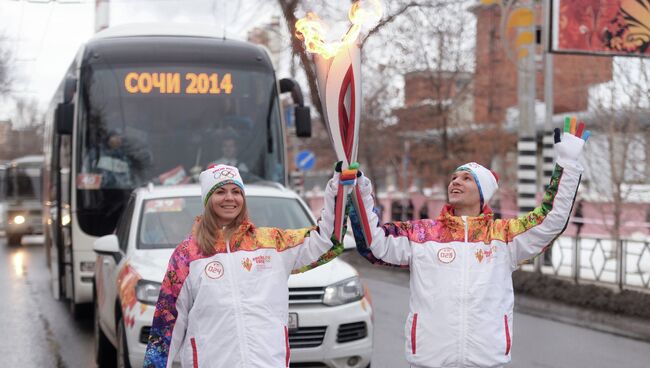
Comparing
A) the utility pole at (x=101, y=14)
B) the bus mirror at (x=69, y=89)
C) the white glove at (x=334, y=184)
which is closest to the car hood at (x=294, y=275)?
the white glove at (x=334, y=184)

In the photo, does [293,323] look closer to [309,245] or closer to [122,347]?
[122,347]

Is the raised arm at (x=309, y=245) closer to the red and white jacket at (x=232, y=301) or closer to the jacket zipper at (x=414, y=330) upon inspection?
the red and white jacket at (x=232, y=301)

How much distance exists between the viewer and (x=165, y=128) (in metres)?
11.3

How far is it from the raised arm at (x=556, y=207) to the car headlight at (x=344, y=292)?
113 inches

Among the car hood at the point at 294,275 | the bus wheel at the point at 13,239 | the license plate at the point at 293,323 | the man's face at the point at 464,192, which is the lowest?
the bus wheel at the point at 13,239

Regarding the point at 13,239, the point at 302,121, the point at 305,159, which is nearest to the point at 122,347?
the point at 302,121

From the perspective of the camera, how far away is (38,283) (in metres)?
17.2

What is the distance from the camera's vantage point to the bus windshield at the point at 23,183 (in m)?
31.8

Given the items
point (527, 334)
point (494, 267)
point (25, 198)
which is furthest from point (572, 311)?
point (25, 198)

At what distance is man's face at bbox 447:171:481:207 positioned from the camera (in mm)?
4219

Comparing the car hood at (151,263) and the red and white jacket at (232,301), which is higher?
the red and white jacket at (232,301)

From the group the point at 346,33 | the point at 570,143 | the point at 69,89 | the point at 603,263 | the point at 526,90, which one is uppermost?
the point at 526,90

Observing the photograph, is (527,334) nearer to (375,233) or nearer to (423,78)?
(375,233)

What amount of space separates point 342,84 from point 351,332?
137 inches
